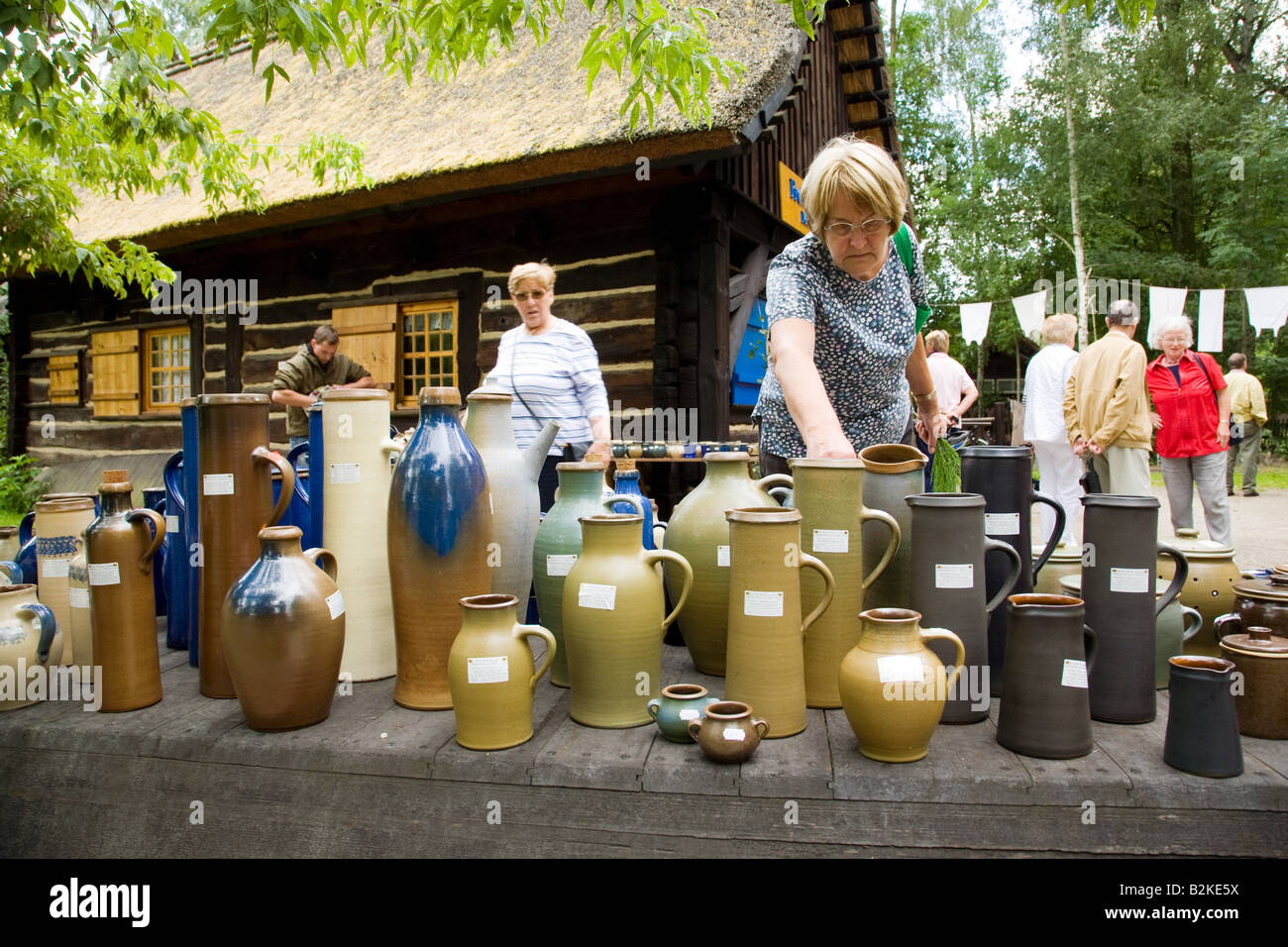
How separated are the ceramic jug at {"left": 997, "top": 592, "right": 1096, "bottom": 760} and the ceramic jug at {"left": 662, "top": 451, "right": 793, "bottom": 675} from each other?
54 cm

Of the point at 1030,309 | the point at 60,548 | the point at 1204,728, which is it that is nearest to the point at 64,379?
the point at 60,548

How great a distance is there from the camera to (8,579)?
2.03 m

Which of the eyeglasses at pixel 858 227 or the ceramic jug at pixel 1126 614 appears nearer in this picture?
the ceramic jug at pixel 1126 614

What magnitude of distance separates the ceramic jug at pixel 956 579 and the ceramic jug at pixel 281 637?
1117mm

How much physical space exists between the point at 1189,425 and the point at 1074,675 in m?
4.35

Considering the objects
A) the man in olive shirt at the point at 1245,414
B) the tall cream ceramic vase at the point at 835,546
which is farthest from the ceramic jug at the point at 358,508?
the man in olive shirt at the point at 1245,414

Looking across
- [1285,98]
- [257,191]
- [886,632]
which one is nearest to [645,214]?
[257,191]

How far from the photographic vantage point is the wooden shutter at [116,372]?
8016 millimetres

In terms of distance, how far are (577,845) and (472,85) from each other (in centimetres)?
617

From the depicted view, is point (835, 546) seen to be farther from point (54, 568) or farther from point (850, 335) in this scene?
point (54, 568)

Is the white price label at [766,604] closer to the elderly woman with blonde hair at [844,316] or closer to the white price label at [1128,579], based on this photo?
the elderly woman with blonde hair at [844,316]

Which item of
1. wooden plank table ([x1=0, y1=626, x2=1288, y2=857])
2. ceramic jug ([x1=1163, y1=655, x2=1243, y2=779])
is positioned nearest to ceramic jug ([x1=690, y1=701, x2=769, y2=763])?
wooden plank table ([x1=0, y1=626, x2=1288, y2=857])

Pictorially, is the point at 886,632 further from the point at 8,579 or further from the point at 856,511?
the point at 8,579

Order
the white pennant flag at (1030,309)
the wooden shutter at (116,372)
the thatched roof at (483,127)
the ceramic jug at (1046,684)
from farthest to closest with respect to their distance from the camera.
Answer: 1. the white pennant flag at (1030,309)
2. the wooden shutter at (116,372)
3. the thatched roof at (483,127)
4. the ceramic jug at (1046,684)
